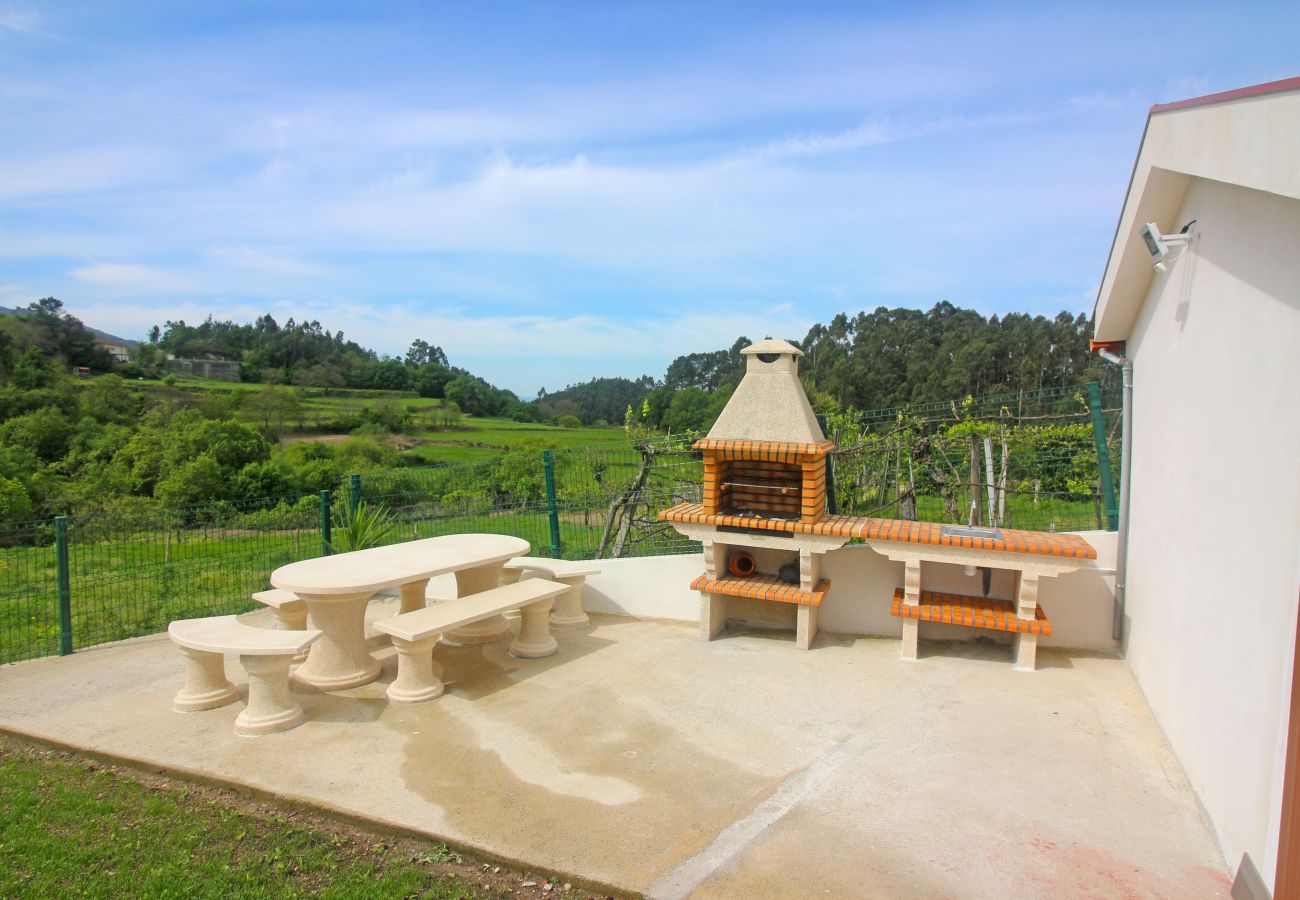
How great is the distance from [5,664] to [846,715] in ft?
22.2

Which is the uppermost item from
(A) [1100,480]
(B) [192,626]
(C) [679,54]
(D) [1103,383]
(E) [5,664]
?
(C) [679,54]

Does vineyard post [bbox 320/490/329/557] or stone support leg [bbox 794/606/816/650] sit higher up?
vineyard post [bbox 320/490/329/557]

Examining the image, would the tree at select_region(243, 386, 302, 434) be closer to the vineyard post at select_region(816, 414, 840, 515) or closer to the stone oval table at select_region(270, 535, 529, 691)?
the stone oval table at select_region(270, 535, 529, 691)

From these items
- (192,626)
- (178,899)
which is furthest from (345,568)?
(178,899)

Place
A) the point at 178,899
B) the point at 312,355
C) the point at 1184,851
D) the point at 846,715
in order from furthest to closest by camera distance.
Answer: the point at 312,355, the point at 846,715, the point at 1184,851, the point at 178,899

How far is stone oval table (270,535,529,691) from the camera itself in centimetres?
495

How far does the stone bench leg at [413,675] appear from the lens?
488 centimetres

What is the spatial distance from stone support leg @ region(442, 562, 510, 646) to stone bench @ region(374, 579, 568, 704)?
1.30 feet

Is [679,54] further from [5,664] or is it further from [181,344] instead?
[181,344]

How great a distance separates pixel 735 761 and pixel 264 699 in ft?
9.54

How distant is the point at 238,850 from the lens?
10.6 feet

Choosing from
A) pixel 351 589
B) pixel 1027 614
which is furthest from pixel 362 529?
pixel 1027 614

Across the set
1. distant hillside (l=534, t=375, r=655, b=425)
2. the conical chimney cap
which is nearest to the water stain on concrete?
the conical chimney cap

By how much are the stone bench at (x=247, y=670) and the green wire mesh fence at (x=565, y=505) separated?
234 centimetres
